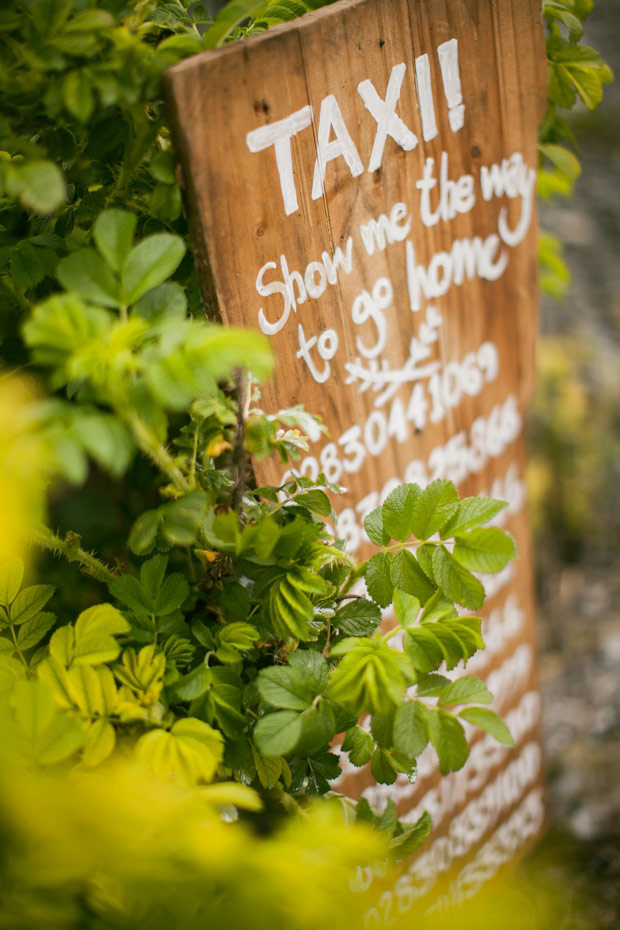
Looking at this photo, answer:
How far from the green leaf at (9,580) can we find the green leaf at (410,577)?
1.52 ft

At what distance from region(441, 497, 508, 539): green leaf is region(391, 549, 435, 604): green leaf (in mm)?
52

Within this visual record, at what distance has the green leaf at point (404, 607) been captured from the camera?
2.79 feet

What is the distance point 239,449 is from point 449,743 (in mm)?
438

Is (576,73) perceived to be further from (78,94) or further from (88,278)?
(88,278)

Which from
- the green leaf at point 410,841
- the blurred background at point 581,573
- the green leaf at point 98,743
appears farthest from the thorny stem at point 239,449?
the blurred background at point 581,573

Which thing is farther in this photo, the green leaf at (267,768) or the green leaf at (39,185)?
the green leaf at (267,768)

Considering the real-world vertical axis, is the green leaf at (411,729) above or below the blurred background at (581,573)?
above

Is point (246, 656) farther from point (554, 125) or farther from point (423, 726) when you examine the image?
point (554, 125)

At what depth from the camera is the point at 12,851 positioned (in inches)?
21.5

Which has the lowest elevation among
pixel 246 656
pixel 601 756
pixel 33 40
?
pixel 601 756

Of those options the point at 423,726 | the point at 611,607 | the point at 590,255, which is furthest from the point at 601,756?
the point at 590,255

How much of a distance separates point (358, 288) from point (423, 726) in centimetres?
72

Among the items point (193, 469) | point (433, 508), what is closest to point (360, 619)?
point (433, 508)

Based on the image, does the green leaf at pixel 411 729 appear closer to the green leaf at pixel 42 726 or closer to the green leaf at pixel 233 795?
the green leaf at pixel 233 795
